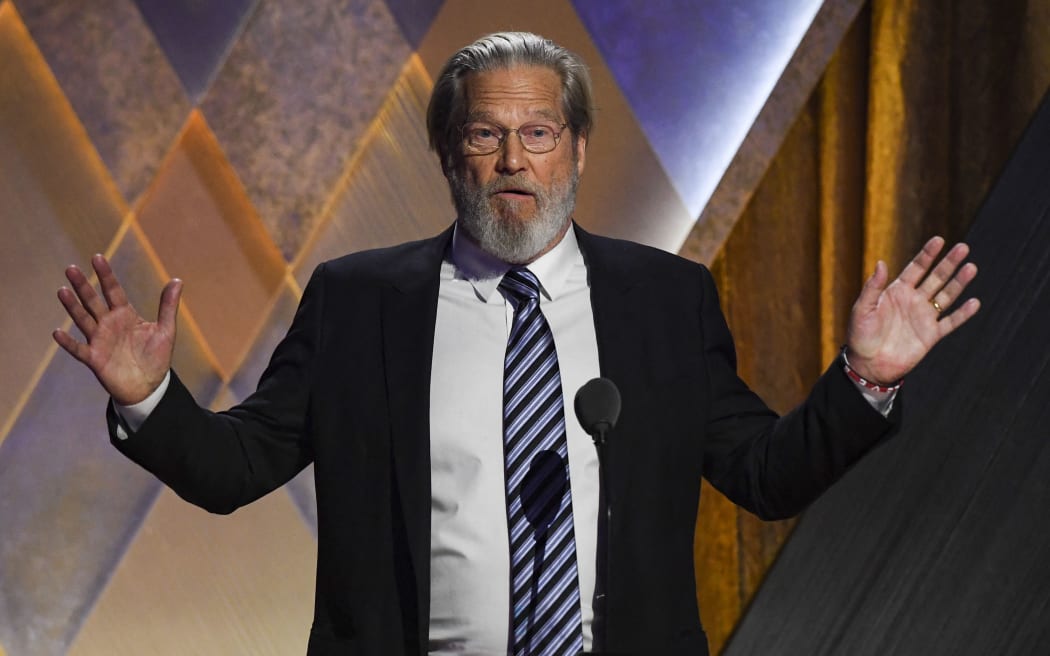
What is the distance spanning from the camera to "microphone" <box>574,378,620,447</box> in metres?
1.26

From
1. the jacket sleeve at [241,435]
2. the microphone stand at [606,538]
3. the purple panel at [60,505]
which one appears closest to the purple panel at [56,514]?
the purple panel at [60,505]

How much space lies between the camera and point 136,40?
8.74ft

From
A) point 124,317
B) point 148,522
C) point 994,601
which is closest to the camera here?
point 124,317

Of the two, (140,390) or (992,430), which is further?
(992,430)

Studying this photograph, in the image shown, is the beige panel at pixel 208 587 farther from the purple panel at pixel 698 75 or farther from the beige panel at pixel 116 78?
the purple panel at pixel 698 75

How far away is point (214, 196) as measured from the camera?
105 inches

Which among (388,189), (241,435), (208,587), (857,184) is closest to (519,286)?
(241,435)

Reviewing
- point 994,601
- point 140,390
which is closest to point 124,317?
point 140,390

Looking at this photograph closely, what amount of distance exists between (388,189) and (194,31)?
538 mm

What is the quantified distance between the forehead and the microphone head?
59cm

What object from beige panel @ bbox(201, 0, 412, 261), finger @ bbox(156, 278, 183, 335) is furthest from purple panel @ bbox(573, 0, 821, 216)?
finger @ bbox(156, 278, 183, 335)

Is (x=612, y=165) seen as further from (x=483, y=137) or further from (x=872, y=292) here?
(x=872, y=292)

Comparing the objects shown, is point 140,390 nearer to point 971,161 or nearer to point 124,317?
point 124,317

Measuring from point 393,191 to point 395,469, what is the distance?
1285 mm
